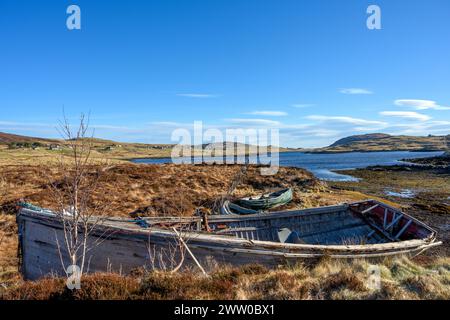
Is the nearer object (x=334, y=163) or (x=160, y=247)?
(x=160, y=247)

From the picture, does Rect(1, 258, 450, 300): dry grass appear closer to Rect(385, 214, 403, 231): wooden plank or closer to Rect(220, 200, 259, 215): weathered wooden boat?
Rect(385, 214, 403, 231): wooden plank

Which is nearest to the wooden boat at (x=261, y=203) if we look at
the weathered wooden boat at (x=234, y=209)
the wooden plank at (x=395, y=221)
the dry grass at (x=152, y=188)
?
the weathered wooden boat at (x=234, y=209)

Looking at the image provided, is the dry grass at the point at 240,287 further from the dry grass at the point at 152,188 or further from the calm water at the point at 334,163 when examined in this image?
the calm water at the point at 334,163

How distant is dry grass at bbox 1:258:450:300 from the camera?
5723 millimetres

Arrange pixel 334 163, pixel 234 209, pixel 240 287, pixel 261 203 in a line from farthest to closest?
1. pixel 334 163
2. pixel 261 203
3. pixel 234 209
4. pixel 240 287

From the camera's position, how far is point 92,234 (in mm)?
8484

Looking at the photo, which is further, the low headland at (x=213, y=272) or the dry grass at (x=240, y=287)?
the low headland at (x=213, y=272)

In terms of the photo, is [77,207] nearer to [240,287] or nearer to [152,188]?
[240,287]

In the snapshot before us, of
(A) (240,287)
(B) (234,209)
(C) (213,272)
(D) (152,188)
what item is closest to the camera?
(A) (240,287)

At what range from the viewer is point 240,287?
621 centimetres

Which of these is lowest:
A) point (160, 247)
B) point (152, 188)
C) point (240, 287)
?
point (152, 188)

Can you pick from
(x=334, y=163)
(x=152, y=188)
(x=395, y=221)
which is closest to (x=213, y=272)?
(x=395, y=221)

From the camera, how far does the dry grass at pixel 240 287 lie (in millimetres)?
5723
